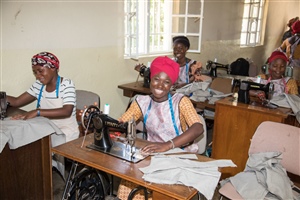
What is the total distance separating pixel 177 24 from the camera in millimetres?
4660

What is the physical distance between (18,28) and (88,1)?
2.69 feet

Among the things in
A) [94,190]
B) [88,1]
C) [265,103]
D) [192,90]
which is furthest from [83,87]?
[265,103]

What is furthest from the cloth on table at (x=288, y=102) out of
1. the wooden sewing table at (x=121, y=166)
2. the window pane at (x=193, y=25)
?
the window pane at (x=193, y=25)

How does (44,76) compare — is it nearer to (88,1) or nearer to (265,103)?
(88,1)

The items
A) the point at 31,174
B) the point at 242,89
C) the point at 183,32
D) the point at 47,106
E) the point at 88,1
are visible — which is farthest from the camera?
the point at 183,32

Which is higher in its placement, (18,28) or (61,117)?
(18,28)

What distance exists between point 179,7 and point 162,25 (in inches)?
15.1

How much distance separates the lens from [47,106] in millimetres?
2393

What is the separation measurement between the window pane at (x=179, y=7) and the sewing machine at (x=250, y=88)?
2187mm

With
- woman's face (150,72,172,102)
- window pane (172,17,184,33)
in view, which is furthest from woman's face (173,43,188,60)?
woman's face (150,72,172,102)

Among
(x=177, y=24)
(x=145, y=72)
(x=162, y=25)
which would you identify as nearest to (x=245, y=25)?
(x=177, y=24)

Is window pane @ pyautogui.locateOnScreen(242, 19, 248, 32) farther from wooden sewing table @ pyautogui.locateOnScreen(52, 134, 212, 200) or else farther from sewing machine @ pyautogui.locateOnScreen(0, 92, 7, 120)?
sewing machine @ pyautogui.locateOnScreen(0, 92, 7, 120)

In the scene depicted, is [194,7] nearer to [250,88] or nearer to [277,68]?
[277,68]

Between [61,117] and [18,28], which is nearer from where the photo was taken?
[61,117]
